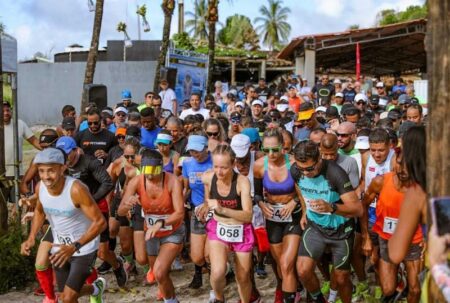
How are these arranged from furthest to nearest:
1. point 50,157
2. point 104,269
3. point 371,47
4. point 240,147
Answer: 1. point 371,47
2. point 104,269
3. point 240,147
4. point 50,157

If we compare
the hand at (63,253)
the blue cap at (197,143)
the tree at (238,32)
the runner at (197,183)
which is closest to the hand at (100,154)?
the runner at (197,183)

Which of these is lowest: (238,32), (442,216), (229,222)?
(229,222)

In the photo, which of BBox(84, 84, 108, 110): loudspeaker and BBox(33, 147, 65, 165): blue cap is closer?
BBox(33, 147, 65, 165): blue cap

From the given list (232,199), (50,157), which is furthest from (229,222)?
(50,157)

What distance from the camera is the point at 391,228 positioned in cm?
580

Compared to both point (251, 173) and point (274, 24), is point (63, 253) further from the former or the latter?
point (274, 24)

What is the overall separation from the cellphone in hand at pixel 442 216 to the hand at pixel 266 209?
3.31 meters

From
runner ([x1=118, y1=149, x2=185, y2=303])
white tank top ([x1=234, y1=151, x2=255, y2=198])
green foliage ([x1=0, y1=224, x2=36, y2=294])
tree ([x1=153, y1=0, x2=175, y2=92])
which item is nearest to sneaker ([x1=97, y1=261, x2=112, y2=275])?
green foliage ([x1=0, y1=224, x2=36, y2=294])

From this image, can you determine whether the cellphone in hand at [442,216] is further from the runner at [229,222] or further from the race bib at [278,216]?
the race bib at [278,216]

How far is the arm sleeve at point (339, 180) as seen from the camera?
5.77 m

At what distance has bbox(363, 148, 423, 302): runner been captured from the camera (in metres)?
5.67

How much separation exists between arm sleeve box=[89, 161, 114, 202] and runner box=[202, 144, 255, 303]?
1.37 m

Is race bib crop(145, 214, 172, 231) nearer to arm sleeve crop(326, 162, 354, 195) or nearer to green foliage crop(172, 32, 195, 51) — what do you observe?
arm sleeve crop(326, 162, 354, 195)

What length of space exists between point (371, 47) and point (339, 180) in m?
23.0
